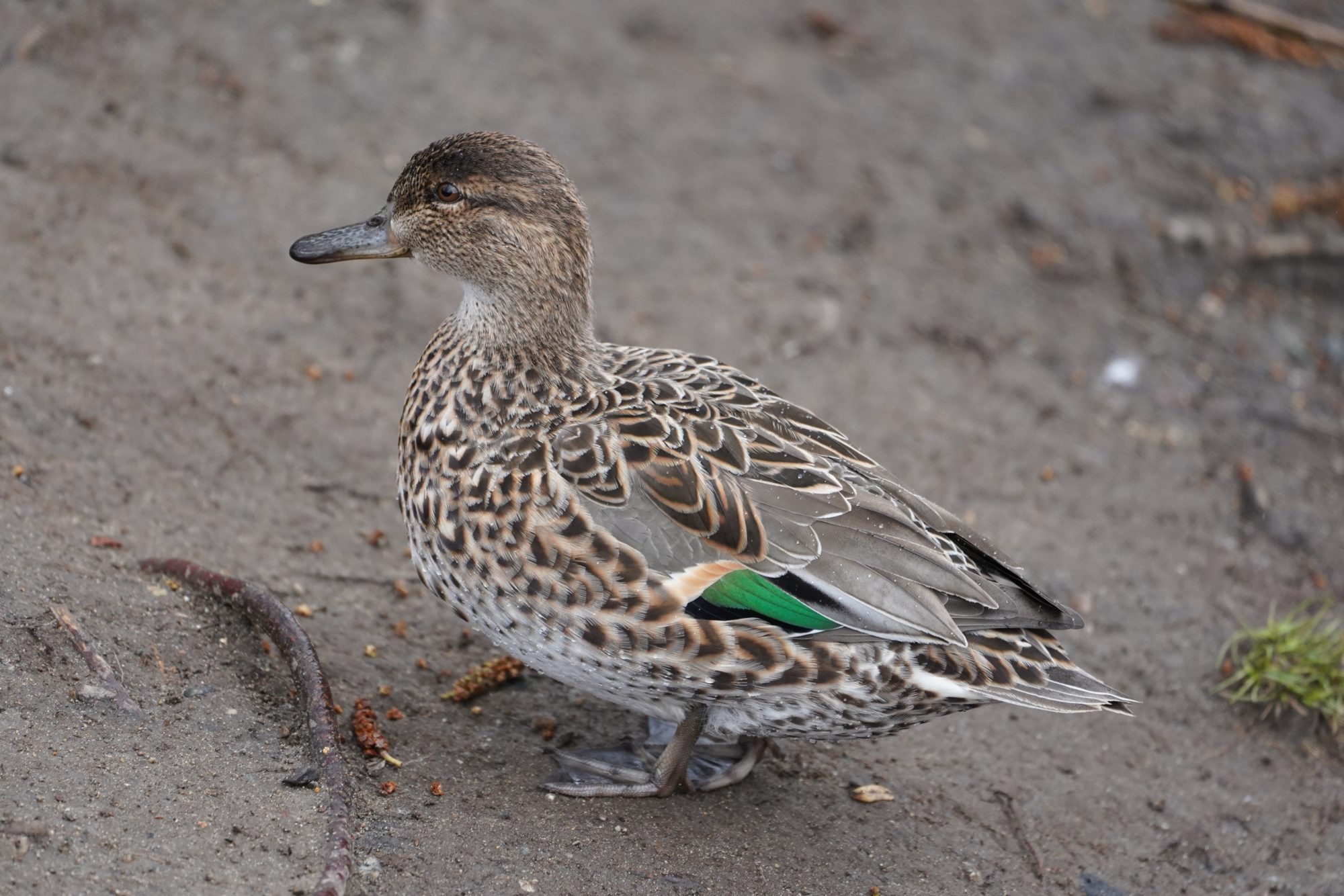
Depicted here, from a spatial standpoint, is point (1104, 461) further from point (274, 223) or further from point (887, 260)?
point (274, 223)

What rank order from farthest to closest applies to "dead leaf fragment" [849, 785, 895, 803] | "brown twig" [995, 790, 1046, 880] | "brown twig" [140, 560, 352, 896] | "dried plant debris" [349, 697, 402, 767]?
"dead leaf fragment" [849, 785, 895, 803] < "brown twig" [995, 790, 1046, 880] < "dried plant debris" [349, 697, 402, 767] < "brown twig" [140, 560, 352, 896]

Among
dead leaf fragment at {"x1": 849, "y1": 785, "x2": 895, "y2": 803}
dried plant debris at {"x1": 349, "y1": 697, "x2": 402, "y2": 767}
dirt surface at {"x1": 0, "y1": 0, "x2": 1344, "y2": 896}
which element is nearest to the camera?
dirt surface at {"x1": 0, "y1": 0, "x2": 1344, "y2": 896}

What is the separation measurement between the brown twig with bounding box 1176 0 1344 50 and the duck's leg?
6343 millimetres

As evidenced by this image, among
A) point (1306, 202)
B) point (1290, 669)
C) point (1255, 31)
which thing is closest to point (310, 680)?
point (1290, 669)

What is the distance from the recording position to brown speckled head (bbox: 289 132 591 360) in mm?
3955

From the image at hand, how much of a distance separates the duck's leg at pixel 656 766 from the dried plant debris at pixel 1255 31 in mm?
6133

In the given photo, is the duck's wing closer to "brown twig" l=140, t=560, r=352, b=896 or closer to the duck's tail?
the duck's tail

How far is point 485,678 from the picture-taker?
4.23 metres

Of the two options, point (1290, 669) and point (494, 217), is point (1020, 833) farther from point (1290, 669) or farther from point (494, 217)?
point (494, 217)

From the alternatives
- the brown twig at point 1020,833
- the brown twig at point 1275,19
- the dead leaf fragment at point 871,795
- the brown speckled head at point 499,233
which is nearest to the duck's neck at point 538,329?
the brown speckled head at point 499,233

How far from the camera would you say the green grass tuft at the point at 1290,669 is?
4.72m

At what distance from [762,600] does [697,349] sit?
2.61m

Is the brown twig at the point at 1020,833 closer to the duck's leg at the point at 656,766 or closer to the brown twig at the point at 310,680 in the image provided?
the duck's leg at the point at 656,766

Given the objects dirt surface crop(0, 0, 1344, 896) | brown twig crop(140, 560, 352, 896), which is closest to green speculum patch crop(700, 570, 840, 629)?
dirt surface crop(0, 0, 1344, 896)
